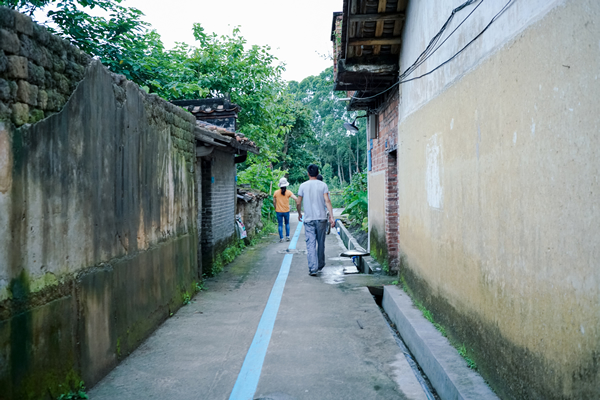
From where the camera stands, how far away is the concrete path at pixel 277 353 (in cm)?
380

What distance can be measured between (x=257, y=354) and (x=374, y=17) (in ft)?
16.4

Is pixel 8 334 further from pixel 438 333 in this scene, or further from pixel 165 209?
pixel 438 333

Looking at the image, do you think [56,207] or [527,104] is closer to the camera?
[527,104]

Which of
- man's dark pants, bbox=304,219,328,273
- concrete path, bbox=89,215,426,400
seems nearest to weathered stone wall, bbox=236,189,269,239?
man's dark pants, bbox=304,219,328,273

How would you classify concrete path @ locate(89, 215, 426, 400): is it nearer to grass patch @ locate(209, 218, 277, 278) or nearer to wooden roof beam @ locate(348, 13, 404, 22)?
grass patch @ locate(209, 218, 277, 278)

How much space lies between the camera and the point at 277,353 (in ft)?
15.1

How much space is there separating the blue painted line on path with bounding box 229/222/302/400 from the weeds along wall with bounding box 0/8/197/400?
46.1 inches

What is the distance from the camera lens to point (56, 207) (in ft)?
10.9

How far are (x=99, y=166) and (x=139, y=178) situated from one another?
3.14 ft

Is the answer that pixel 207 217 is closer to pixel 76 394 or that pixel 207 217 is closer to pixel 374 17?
pixel 374 17

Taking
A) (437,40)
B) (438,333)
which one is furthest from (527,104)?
(438,333)

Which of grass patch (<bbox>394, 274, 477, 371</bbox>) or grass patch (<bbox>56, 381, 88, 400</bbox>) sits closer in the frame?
grass patch (<bbox>56, 381, 88, 400</bbox>)

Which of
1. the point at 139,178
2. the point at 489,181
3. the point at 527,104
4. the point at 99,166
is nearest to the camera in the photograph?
the point at 527,104

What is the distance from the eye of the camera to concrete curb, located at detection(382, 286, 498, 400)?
11.8ft
